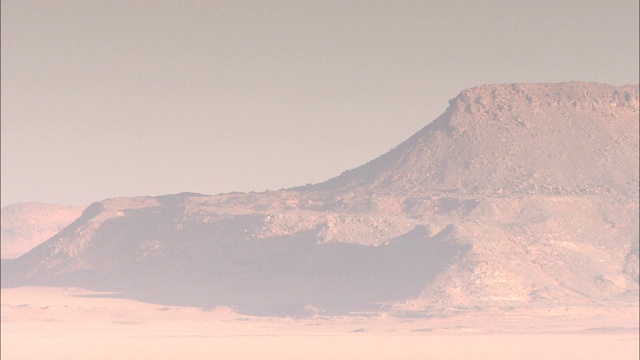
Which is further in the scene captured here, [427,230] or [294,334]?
[427,230]

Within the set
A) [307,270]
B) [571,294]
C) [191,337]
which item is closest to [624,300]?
[571,294]

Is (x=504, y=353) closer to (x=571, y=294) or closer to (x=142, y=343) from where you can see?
(x=142, y=343)

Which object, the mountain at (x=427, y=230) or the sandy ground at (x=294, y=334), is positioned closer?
the sandy ground at (x=294, y=334)

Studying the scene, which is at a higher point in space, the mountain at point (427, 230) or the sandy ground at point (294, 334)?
the mountain at point (427, 230)

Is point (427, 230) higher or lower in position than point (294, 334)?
higher
